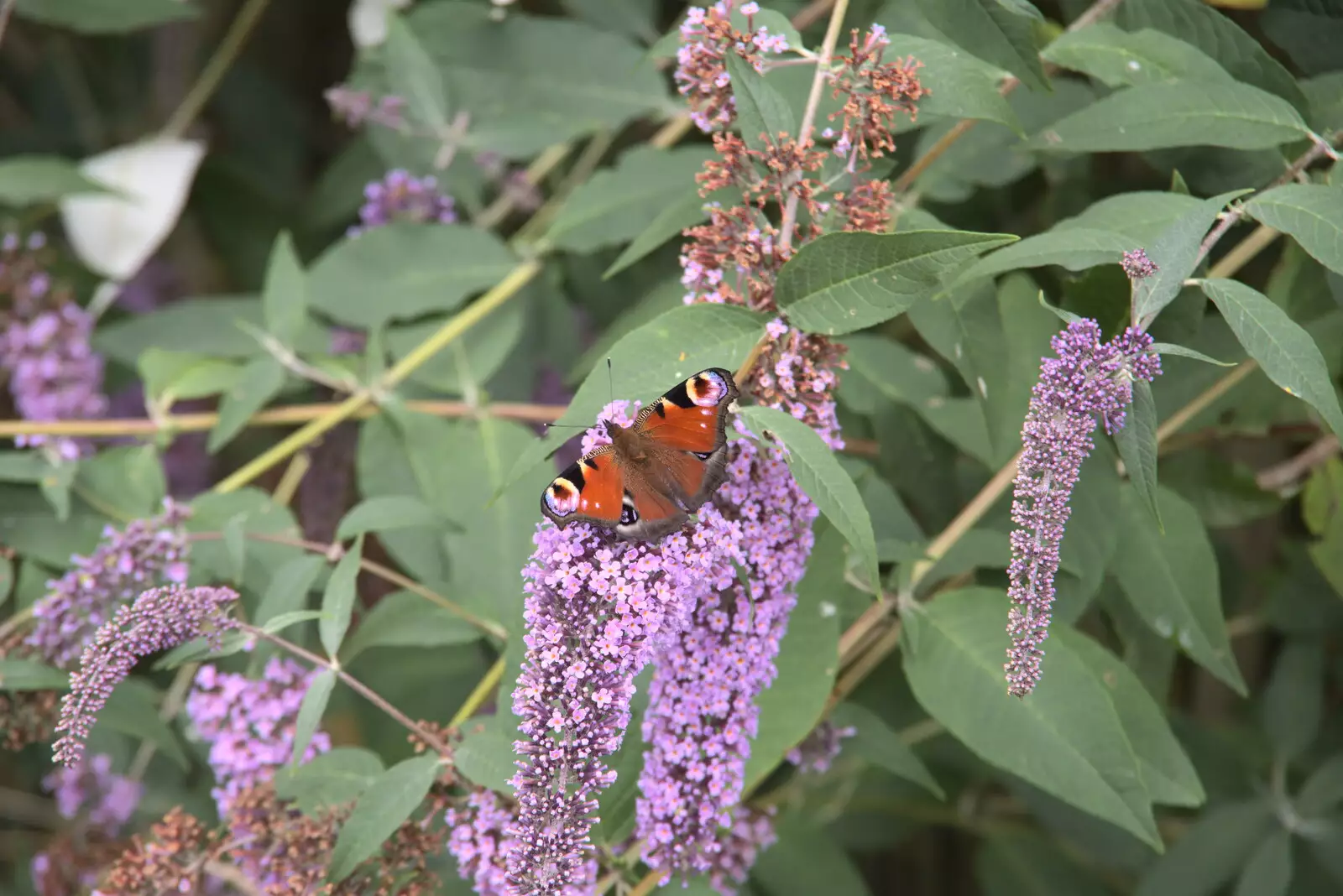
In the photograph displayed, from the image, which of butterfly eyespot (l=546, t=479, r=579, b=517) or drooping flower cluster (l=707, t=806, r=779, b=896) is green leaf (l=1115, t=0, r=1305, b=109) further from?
drooping flower cluster (l=707, t=806, r=779, b=896)

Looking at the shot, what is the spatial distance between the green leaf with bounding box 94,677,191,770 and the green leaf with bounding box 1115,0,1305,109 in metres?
1.97

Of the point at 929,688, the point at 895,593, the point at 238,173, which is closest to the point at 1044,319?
the point at 895,593

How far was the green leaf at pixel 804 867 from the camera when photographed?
227cm

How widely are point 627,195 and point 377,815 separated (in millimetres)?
1215

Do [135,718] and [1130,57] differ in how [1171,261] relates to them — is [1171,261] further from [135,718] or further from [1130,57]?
[135,718]

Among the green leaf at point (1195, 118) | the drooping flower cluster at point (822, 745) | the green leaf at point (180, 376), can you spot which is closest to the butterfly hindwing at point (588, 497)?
the drooping flower cluster at point (822, 745)

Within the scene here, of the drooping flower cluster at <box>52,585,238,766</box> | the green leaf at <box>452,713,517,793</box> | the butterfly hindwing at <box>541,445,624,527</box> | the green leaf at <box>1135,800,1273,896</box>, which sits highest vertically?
the butterfly hindwing at <box>541,445,624,527</box>

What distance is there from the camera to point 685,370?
1.47 metres

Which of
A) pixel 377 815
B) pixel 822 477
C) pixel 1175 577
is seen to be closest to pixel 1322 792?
pixel 1175 577

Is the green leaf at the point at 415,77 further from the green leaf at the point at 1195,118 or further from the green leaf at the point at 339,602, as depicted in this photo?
the green leaf at the point at 1195,118

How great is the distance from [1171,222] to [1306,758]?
163 centimetres

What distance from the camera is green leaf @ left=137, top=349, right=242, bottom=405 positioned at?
7.60ft

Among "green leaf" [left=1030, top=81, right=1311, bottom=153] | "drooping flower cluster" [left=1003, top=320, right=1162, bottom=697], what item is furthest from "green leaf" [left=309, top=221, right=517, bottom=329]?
"drooping flower cluster" [left=1003, top=320, right=1162, bottom=697]

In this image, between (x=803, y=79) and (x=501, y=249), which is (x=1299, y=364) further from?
(x=501, y=249)
